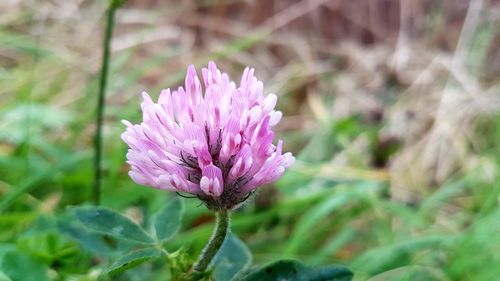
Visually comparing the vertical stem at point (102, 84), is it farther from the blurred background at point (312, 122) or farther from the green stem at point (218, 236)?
the green stem at point (218, 236)

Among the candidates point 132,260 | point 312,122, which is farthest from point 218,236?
point 312,122

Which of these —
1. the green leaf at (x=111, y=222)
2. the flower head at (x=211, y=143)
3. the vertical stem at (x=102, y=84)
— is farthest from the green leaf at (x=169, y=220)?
the vertical stem at (x=102, y=84)

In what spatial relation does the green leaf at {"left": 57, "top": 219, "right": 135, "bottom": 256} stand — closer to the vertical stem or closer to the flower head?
the vertical stem

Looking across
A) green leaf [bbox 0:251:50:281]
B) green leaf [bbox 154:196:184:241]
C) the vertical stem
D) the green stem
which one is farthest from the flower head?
the vertical stem

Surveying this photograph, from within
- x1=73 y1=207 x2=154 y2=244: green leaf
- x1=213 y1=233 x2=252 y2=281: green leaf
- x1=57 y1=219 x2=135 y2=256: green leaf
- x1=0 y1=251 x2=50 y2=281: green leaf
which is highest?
x1=73 y1=207 x2=154 y2=244: green leaf

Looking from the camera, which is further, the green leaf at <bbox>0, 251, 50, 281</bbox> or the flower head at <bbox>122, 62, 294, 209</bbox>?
the green leaf at <bbox>0, 251, 50, 281</bbox>

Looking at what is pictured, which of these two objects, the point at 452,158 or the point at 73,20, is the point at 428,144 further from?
the point at 73,20

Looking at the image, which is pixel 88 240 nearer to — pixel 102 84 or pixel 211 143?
pixel 102 84
